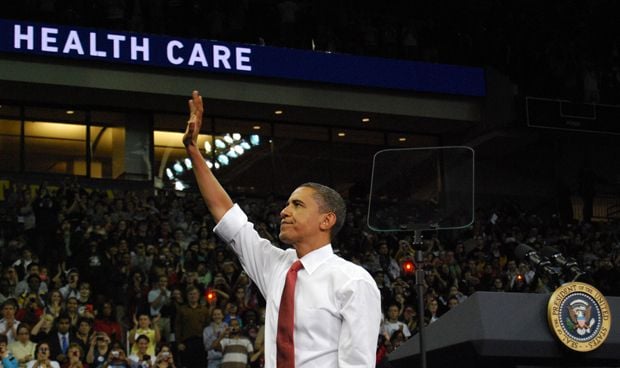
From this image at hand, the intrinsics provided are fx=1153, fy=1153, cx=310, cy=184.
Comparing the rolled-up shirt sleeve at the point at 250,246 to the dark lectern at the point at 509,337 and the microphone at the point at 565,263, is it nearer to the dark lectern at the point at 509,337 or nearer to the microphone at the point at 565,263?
the dark lectern at the point at 509,337

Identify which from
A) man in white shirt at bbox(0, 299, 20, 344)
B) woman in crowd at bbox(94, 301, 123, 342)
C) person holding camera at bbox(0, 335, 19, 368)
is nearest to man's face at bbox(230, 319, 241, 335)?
woman in crowd at bbox(94, 301, 123, 342)

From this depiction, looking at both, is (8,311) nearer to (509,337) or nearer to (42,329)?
(42,329)

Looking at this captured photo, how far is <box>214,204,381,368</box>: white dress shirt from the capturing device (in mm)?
3764

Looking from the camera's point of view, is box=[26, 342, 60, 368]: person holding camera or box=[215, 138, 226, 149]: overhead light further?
box=[215, 138, 226, 149]: overhead light

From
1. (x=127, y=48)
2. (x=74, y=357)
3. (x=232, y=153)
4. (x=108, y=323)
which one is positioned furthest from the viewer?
(x=232, y=153)

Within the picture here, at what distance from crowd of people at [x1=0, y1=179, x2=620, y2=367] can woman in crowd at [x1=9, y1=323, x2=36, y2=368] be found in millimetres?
11

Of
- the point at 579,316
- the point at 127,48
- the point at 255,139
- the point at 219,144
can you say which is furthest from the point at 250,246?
the point at 255,139

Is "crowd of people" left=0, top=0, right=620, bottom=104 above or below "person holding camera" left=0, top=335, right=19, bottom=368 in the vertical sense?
above

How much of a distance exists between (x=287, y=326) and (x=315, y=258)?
0.94 ft

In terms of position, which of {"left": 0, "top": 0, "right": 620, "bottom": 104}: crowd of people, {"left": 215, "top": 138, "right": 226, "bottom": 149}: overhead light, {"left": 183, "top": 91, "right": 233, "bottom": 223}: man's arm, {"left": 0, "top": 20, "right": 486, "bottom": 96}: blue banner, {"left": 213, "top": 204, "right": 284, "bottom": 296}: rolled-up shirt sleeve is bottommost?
{"left": 213, "top": 204, "right": 284, "bottom": 296}: rolled-up shirt sleeve

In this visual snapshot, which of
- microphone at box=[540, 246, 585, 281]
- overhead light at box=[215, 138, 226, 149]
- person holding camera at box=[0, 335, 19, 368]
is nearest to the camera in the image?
microphone at box=[540, 246, 585, 281]

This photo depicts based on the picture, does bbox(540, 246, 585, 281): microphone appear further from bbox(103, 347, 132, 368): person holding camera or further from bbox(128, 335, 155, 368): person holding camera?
bbox(128, 335, 155, 368): person holding camera

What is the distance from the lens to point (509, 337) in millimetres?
4883

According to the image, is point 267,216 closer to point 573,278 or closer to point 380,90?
point 380,90
